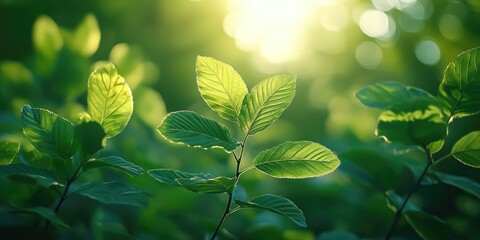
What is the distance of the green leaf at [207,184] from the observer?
64 cm

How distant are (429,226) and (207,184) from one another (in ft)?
1.45

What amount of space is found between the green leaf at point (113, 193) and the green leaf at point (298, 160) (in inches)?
7.8

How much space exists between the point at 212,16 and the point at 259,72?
47 centimetres

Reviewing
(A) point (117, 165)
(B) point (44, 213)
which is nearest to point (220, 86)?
(A) point (117, 165)

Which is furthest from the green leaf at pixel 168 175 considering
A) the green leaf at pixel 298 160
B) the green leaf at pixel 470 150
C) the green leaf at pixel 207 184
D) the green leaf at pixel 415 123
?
the green leaf at pixel 470 150

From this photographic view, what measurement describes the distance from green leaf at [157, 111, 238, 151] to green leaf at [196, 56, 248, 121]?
0.03 meters

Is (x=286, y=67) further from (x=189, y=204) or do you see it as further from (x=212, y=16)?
(x=189, y=204)

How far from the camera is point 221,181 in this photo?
2.18 ft

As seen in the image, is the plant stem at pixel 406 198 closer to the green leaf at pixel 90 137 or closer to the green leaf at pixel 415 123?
the green leaf at pixel 415 123

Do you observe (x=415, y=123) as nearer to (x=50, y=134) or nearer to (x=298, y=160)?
(x=298, y=160)

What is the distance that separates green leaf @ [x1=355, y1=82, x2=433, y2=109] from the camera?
82 cm

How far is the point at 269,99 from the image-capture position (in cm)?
71

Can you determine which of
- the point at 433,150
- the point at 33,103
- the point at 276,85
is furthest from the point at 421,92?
the point at 33,103

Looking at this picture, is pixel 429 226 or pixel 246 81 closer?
pixel 429 226
